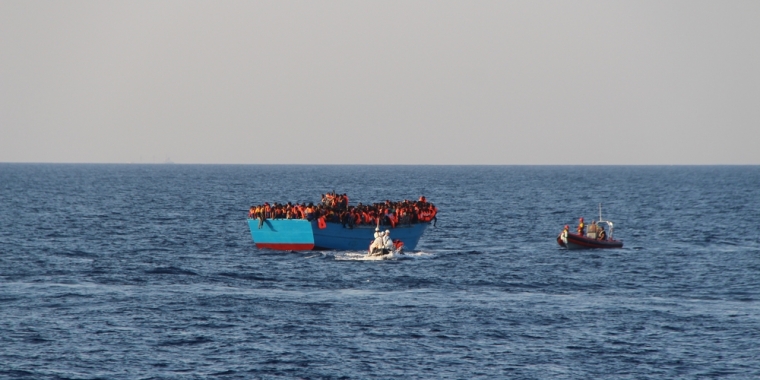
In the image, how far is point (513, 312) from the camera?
3856 centimetres

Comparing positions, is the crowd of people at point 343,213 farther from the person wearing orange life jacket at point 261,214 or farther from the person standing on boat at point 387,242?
the person standing on boat at point 387,242

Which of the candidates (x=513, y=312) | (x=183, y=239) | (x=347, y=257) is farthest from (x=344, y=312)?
(x=183, y=239)

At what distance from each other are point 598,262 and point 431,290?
14.9m

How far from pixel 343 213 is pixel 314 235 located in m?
2.07

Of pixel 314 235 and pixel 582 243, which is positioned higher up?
pixel 314 235

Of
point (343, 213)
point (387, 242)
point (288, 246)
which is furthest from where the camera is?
point (288, 246)

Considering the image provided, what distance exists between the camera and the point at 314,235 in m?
56.6

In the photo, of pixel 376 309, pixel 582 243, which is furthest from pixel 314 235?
pixel 376 309

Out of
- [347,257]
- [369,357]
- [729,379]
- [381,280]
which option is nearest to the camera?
[729,379]

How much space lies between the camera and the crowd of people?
2218 inches

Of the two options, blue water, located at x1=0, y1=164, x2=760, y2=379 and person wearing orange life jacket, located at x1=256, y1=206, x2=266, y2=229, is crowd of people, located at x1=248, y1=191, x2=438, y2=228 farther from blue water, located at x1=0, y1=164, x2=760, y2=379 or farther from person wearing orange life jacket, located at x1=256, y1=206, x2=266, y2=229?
blue water, located at x1=0, y1=164, x2=760, y2=379

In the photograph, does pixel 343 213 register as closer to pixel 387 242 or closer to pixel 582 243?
pixel 387 242

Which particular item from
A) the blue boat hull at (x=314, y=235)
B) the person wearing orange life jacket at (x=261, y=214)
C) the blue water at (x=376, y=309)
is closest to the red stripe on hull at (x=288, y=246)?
the blue boat hull at (x=314, y=235)

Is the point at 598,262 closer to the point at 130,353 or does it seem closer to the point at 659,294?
the point at 659,294
